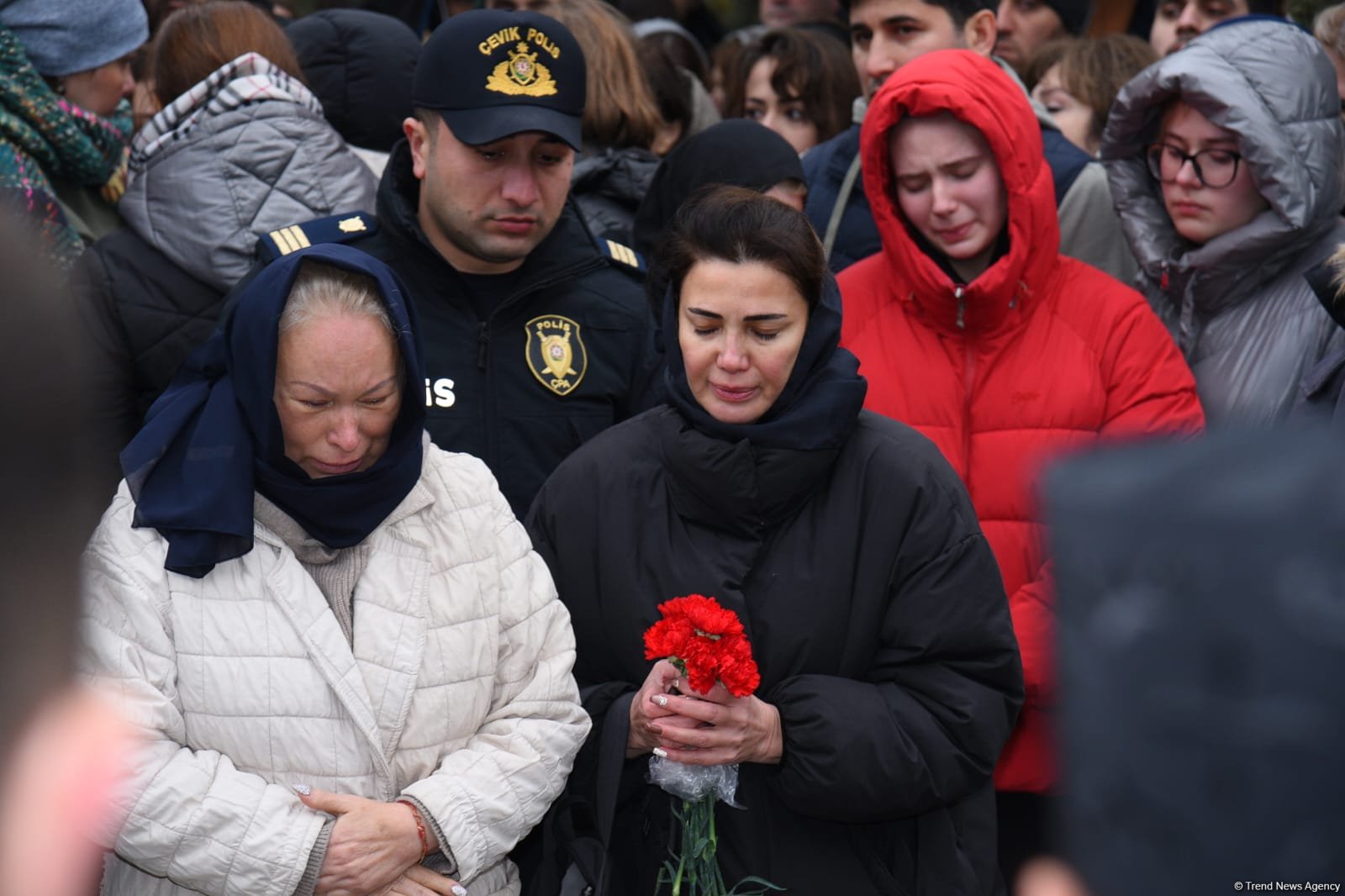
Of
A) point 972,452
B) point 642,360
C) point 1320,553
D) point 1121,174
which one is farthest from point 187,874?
point 1121,174

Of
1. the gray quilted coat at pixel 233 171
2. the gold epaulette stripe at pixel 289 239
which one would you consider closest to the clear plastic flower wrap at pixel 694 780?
the gold epaulette stripe at pixel 289 239

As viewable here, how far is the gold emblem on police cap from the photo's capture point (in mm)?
4199

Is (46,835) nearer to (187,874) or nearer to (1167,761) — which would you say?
(1167,761)

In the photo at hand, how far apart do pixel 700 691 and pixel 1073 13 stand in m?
5.34

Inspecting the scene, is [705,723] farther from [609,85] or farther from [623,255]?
[609,85]

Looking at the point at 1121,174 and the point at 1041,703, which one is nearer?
the point at 1041,703

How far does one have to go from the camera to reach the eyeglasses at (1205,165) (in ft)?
15.0

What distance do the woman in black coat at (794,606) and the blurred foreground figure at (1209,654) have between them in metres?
2.14

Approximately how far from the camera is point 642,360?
4.27 m

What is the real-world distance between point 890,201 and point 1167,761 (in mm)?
3507

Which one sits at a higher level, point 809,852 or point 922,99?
point 922,99

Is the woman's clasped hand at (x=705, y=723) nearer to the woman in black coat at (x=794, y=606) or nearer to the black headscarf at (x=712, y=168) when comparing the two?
the woman in black coat at (x=794, y=606)

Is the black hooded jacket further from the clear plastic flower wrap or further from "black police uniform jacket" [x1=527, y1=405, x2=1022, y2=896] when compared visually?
the clear plastic flower wrap

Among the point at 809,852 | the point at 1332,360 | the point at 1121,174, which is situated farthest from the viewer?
the point at 1121,174
